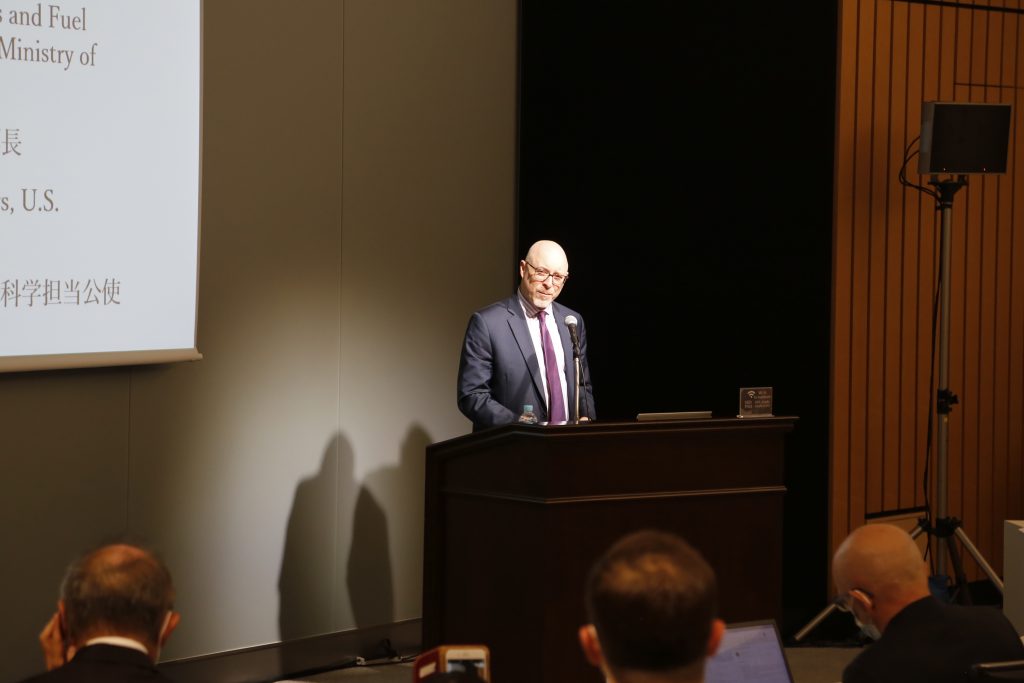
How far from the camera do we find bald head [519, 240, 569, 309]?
477cm

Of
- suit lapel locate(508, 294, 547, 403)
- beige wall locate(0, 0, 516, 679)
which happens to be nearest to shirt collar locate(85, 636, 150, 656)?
beige wall locate(0, 0, 516, 679)

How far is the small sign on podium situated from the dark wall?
1.60 meters

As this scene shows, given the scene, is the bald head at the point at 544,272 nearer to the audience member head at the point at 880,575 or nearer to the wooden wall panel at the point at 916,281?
the wooden wall panel at the point at 916,281

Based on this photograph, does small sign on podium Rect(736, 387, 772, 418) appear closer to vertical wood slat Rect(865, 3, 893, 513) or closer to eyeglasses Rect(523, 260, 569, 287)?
eyeglasses Rect(523, 260, 569, 287)

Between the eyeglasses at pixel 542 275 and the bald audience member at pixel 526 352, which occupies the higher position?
the eyeglasses at pixel 542 275

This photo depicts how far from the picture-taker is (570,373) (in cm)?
491

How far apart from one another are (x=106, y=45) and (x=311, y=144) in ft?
3.40

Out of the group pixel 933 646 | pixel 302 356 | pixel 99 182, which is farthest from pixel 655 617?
pixel 302 356

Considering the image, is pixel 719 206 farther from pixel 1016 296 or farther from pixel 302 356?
pixel 302 356

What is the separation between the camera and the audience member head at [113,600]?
6.12 feet

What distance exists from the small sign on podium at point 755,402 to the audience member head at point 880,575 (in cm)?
158

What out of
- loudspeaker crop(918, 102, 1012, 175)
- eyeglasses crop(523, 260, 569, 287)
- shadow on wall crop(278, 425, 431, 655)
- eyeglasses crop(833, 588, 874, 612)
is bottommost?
shadow on wall crop(278, 425, 431, 655)

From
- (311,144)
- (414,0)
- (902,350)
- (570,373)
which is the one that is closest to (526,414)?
(570,373)

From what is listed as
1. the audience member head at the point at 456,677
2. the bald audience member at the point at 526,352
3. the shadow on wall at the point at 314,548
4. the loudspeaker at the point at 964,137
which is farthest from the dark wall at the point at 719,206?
the audience member head at the point at 456,677
